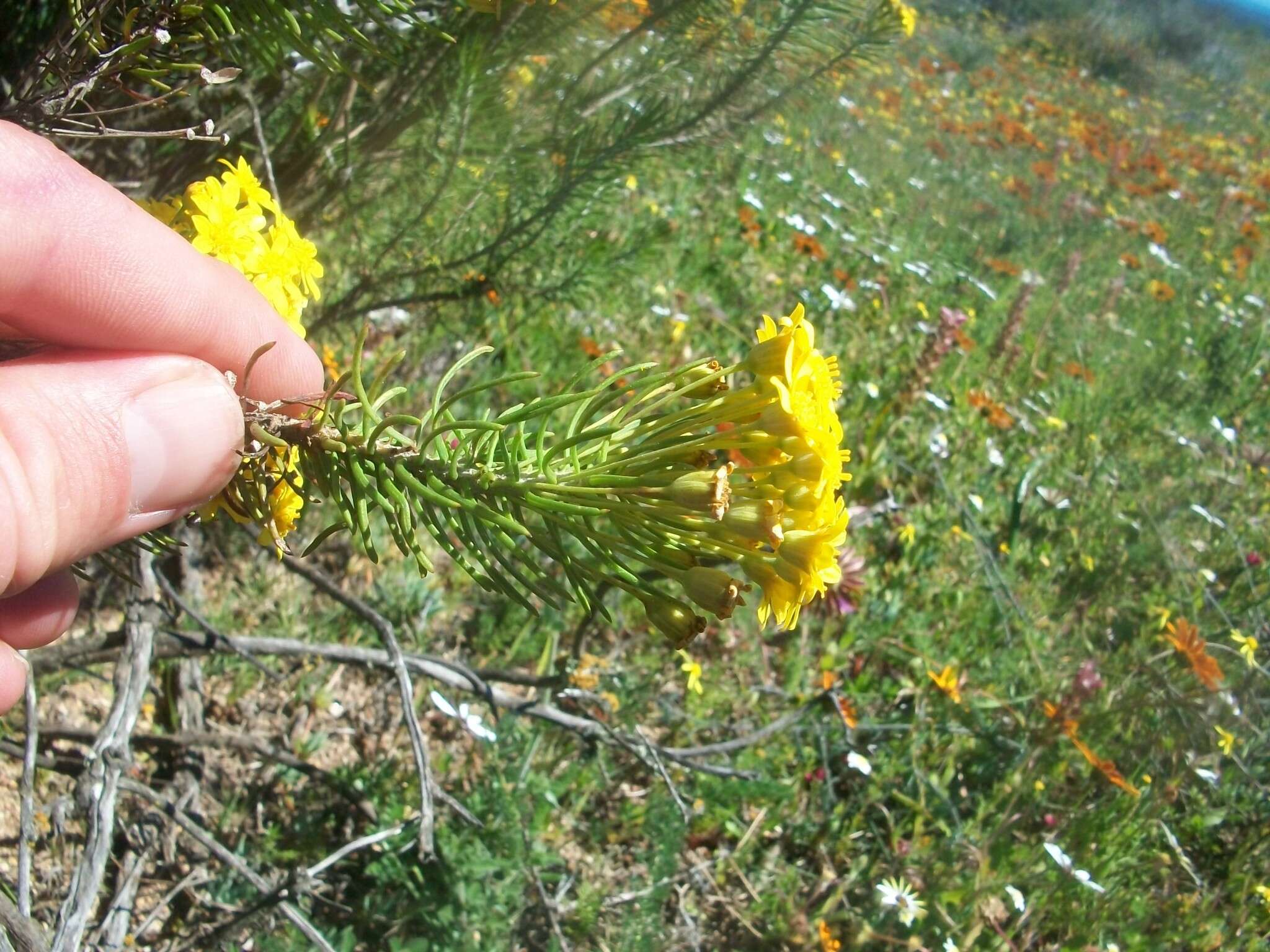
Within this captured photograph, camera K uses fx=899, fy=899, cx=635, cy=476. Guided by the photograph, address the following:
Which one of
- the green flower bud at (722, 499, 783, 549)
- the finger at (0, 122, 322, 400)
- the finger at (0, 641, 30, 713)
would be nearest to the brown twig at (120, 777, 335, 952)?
the finger at (0, 641, 30, 713)

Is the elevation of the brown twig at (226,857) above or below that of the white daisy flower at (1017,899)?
above

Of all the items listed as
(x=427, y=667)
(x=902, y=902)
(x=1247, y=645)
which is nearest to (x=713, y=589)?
(x=427, y=667)

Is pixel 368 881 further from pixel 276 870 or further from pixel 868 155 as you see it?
pixel 868 155

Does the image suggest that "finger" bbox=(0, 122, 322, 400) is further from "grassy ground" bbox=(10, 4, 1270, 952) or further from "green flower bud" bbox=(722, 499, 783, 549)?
"grassy ground" bbox=(10, 4, 1270, 952)

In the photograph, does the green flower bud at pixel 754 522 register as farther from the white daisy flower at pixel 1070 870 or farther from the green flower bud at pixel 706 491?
the white daisy flower at pixel 1070 870

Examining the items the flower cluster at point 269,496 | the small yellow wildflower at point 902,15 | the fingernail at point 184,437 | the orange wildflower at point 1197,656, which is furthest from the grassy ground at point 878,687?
the fingernail at point 184,437

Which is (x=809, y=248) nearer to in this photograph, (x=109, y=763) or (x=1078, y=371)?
(x=1078, y=371)

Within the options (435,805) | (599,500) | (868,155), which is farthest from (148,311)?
(868,155)
